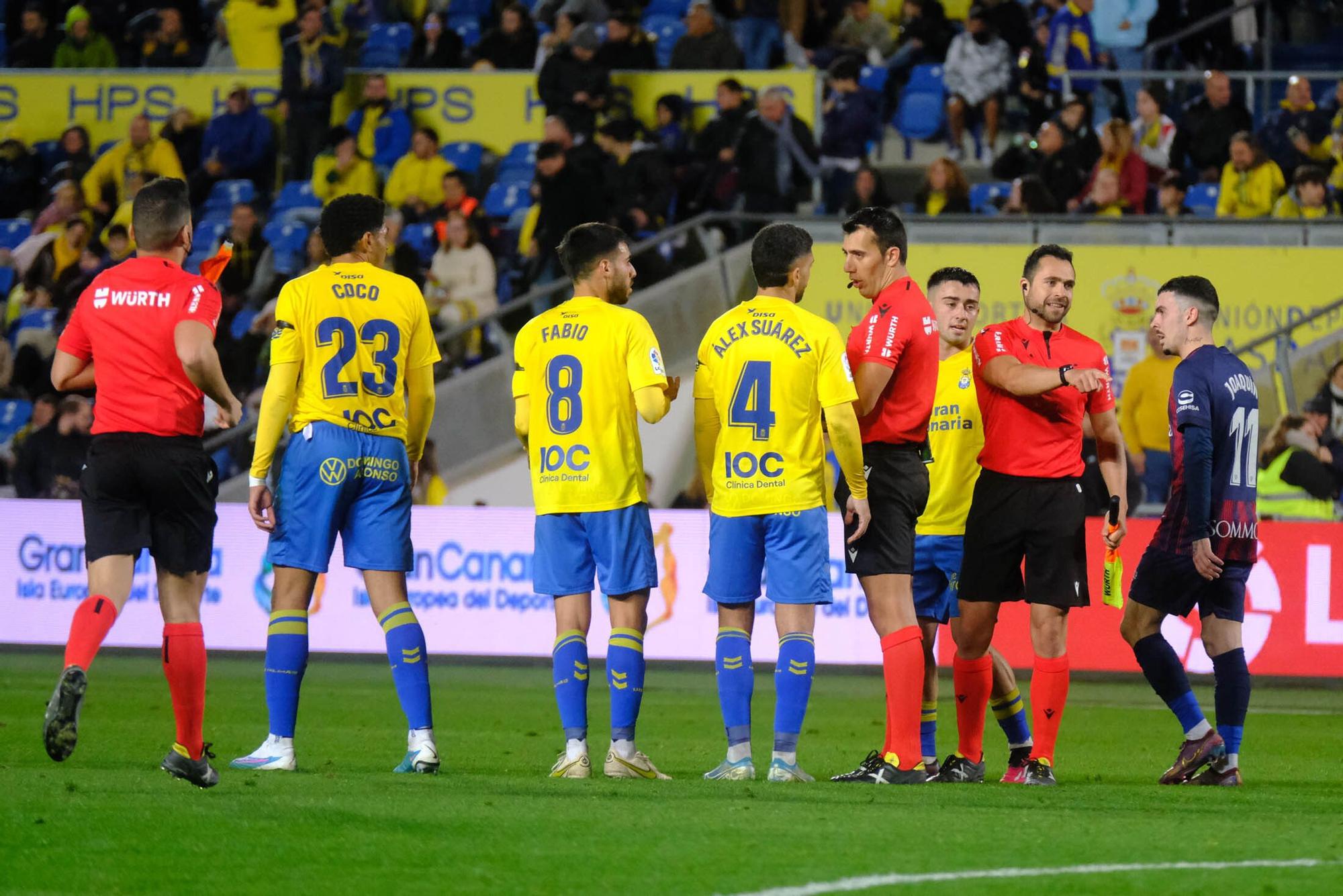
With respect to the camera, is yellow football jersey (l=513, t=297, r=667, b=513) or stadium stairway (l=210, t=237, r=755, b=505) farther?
stadium stairway (l=210, t=237, r=755, b=505)

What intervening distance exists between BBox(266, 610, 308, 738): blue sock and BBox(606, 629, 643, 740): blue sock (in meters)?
1.27

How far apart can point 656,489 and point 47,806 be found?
36.7 feet

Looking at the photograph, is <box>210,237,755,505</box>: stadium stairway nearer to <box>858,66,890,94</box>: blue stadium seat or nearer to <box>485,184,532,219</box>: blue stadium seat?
<box>485,184,532,219</box>: blue stadium seat

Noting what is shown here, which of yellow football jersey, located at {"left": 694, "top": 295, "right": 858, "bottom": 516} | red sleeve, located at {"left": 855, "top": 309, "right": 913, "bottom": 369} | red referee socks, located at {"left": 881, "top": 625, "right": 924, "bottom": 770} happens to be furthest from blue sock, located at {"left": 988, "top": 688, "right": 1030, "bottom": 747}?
red sleeve, located at {"left": 855, "top": 309, "right": 913, "bottom": 369}

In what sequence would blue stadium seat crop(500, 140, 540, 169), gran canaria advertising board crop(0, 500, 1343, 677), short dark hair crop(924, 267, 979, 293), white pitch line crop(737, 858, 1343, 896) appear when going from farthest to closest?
blue stadium seat crop(500, 140, 540, 169), gran canaria advertising board crop(0, 500, 1343, 677), short dark hair crop(924, 267, 979, 293), white pitch line crop(737, 858, 1343, 896)

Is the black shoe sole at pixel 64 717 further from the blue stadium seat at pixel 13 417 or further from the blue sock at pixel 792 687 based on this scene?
the blue stadium seat at pixel 13 417

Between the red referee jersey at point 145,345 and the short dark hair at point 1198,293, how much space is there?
4.21 metres

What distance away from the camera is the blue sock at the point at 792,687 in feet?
24.2

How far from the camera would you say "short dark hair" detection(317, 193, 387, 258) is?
25.0ft

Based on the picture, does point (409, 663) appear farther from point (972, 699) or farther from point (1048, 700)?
point (1048, 700)

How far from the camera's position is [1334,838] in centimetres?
604

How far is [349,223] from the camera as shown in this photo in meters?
7.62

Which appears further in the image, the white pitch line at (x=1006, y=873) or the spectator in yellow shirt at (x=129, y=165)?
the spectator in yellow shirt at (x=129, y=165)

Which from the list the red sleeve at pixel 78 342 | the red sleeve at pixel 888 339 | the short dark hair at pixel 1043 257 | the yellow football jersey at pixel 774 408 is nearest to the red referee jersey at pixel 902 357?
the red sleeve at pixel 888 339
